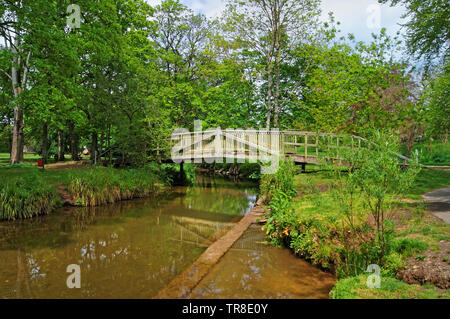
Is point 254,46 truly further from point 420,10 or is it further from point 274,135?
point 420,10

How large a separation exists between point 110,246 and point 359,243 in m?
6.46

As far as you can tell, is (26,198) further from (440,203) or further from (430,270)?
(440,203)

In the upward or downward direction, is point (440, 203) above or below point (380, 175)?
below

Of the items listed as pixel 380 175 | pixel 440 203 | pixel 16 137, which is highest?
pixel 16 137

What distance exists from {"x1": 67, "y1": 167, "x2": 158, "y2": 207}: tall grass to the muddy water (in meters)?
8.82

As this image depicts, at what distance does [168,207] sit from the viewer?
43.8ft

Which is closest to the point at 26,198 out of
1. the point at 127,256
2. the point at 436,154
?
the point at 127,256

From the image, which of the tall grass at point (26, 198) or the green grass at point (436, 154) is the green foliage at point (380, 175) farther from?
the green grass at point (436, 154)

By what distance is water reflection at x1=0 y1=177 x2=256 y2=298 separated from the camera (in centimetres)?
552

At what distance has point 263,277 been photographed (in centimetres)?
539

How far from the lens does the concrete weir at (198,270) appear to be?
185 inches

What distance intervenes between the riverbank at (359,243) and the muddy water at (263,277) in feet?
1.15
